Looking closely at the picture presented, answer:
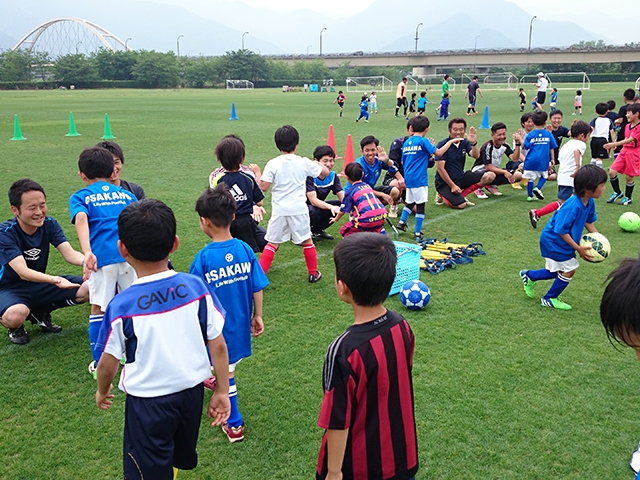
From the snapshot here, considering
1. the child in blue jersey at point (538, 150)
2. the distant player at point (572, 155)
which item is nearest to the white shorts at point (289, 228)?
the distant player at point (572, 155)

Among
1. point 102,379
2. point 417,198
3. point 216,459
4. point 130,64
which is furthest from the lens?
point 130,64

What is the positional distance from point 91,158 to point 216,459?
2509 millimetres

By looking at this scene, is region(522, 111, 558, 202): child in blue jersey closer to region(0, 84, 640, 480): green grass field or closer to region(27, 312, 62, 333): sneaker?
region(0, 84, 640, 480): green grass field

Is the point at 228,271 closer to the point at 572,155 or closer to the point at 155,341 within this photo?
the point at 155,341

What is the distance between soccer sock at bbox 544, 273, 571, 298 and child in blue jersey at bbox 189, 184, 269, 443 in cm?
360

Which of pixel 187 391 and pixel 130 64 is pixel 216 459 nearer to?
pixel 187 391

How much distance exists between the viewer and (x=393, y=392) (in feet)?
7.25

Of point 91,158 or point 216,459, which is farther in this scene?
point 91,158

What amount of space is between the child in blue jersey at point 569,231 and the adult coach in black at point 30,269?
4.89m

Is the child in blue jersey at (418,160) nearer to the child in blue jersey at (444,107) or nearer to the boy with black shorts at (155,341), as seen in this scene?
the boy with black shorts at (155,341)

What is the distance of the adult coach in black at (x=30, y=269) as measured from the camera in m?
4.75

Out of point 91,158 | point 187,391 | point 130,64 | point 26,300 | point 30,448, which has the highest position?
point 130,64

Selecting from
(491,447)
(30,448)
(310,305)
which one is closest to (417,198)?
(310,305)

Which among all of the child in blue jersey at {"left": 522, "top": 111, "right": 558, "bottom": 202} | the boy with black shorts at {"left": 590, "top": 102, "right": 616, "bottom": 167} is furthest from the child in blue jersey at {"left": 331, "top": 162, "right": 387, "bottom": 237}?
the boy with black shorts at {"left": 590, "top": 102, "right": 616, "bottom": 167}
